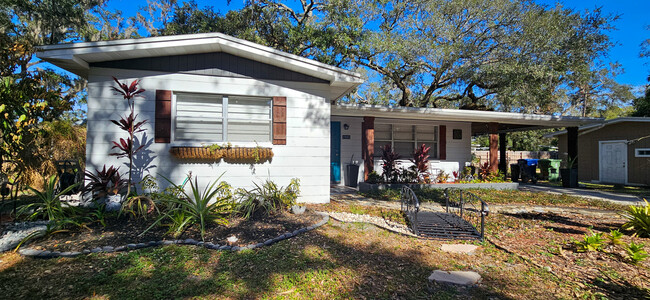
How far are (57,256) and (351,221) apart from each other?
3.85m

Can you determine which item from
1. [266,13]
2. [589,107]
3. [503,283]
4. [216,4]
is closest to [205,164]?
[503,283]

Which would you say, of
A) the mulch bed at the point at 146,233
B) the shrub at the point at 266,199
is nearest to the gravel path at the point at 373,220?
the mulch bed at the point at 146,233

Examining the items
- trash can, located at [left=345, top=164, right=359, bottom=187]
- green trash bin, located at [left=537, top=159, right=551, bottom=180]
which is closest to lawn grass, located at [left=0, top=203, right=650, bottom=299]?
trash can, located at [left=345, top=164, right=359, bottom=187]

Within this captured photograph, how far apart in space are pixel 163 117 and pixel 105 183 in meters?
1.50

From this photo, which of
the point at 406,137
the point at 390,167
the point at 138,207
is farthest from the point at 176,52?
the point at 406,137

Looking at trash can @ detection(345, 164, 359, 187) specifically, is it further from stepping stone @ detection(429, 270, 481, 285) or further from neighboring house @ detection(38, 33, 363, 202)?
stepping stone @ detection(429, 270, 481, 285)

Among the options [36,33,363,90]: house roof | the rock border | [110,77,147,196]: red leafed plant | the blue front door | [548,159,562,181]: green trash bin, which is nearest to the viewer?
the rock border

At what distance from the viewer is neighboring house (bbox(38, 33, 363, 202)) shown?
5312 millimetres

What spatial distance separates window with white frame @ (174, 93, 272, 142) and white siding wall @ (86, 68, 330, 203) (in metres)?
0.20

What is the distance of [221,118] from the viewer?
19.5 ft

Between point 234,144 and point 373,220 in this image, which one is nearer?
point 373,220

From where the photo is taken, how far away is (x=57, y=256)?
10.5ft

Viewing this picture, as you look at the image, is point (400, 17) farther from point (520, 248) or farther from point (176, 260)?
point (176, 260)

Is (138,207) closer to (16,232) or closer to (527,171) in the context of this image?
(16,232)
